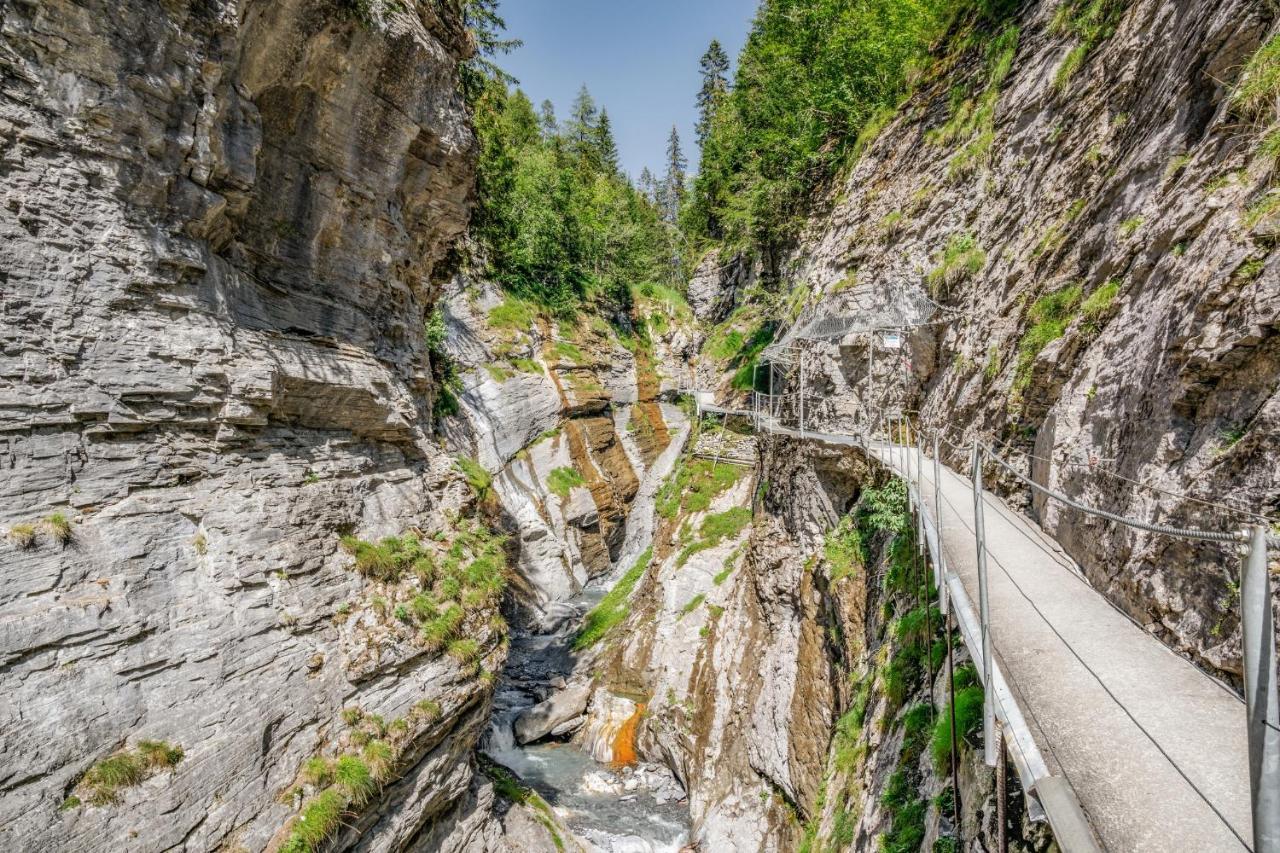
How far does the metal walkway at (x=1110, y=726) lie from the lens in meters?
2.72

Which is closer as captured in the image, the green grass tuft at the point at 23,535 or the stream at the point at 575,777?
the green grass tuft at the point at 23,535

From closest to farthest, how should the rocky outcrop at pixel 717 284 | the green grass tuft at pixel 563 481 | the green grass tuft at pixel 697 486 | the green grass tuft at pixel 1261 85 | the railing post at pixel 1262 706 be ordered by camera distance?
the railing post at pixel 1262 706
the green grass tuft at pixel 1261 85
the green grass tuft at pixel 697 486
the green grass tuft at pixel 563 481
the rocky outcrop at pixel 717 284

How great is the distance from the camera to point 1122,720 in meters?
3.49

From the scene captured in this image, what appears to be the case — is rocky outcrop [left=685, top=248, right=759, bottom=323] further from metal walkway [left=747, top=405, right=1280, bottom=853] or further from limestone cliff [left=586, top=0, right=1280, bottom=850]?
metal walkway [left=747, top=405, right=1280, bottom=853]

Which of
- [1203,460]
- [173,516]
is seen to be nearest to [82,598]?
[173,516]

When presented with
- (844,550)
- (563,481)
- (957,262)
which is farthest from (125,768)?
(563,481)

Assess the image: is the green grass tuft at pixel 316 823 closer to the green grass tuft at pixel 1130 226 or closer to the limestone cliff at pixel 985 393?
the limestone cliff at pixel 985 393

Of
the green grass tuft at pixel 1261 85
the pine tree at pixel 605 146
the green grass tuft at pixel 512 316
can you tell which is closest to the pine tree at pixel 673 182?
the pine tree at pixel 605 146

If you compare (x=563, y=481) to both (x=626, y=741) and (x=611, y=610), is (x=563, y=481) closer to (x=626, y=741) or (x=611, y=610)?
(x=611, y=610)

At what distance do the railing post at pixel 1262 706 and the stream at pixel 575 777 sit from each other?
45.0ft

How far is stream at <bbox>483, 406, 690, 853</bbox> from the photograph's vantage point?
12.9 meters

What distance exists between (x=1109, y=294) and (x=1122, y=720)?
18.8 feet

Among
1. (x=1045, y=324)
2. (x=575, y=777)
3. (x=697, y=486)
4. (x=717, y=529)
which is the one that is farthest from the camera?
(x=697, y=486)

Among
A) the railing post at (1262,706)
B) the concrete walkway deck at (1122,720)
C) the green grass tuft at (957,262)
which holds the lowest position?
the concrete walkway deck at (1122,720)
